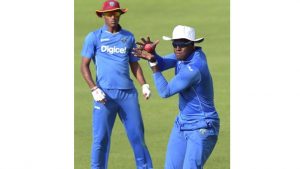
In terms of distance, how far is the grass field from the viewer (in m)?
15.9

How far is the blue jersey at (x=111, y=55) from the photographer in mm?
13523

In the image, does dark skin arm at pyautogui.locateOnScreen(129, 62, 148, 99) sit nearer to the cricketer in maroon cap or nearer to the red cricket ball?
the cricketer in maroon cap

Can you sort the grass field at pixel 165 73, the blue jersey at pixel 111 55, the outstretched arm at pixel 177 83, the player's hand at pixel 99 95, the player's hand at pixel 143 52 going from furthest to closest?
the grass field at pixel 165 73 < the blue jersey at pixel 111 55 < the player's hand at pixel 99 95 < the player's hand at pixel 143 52 < the outstretched arm at pixel 177 83

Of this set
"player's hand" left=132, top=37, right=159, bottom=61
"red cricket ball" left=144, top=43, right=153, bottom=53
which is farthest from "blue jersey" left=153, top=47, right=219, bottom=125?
"red cricket ball" left=144, top=43, right=153, bottom=53

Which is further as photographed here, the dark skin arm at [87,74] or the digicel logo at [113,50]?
the digicel logo at [113,50]

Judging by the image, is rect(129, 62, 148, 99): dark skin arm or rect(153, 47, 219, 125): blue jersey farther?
rect(129, 62, 148, 99): dark skin arm

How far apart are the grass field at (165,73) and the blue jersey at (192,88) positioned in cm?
291

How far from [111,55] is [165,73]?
639cm

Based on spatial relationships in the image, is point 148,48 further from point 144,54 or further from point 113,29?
point 113,29

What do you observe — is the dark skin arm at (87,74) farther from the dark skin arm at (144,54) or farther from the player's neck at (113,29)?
the dark skin arm at (144,54)

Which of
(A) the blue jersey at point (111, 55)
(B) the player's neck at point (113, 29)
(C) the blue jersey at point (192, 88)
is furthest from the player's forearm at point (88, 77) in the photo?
(C) the blue jersey at point (192, 88)

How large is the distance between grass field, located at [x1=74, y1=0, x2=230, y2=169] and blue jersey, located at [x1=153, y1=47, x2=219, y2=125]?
2908 mm

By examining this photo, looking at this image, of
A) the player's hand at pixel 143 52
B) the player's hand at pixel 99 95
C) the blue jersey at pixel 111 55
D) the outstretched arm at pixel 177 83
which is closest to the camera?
the outstretched arm at pixel 177 83
